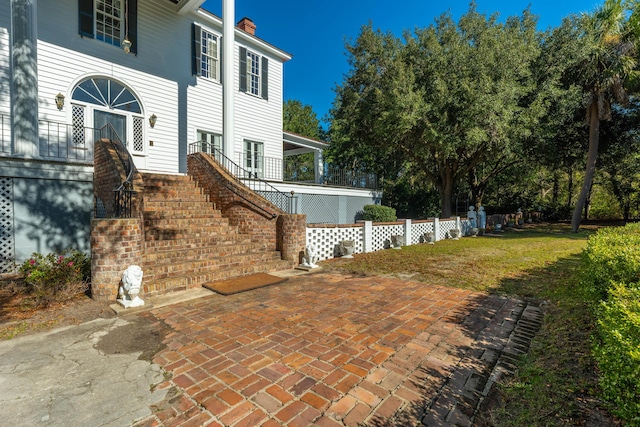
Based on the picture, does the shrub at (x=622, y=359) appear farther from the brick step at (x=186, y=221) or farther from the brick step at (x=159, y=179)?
the brick step at (x=159, y=179)

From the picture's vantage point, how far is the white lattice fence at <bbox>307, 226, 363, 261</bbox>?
8812 millimetres

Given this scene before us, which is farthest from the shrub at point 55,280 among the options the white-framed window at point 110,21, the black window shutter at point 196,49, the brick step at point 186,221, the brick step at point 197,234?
the black window shutter at point 196,49

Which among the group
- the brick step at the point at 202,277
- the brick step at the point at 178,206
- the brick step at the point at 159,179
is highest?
the brick step at the point at 159,179

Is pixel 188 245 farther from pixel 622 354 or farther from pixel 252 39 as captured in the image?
pixel 252 39

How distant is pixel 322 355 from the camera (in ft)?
10.7

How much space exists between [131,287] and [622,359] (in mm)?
5493

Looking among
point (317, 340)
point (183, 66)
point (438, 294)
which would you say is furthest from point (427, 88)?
point (317, 340)

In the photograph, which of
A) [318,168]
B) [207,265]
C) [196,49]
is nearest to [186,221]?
[207,265]

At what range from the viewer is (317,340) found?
3.62 m

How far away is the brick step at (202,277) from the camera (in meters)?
5.32

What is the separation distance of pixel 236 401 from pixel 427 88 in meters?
15.5

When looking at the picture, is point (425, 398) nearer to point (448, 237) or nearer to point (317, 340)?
point (317, 340)

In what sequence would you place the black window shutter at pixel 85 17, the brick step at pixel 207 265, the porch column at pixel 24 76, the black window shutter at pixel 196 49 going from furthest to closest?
the black window shutter at pixel 196 49, the black window shutter at pixel 85 17, the porch column at pixel 24 76, the brick step at pixel 207 265

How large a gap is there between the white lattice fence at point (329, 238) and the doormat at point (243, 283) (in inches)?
91.8
